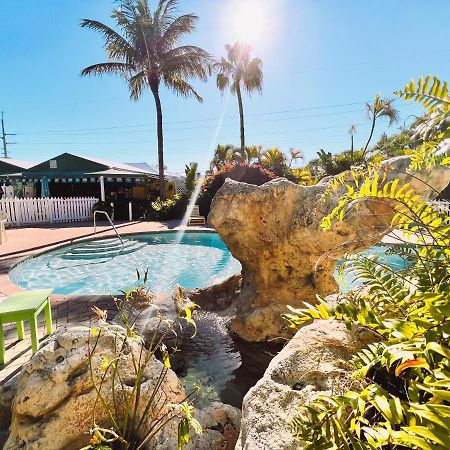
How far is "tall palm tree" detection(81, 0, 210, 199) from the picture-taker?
59.0 feet

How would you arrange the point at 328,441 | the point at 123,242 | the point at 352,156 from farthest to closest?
the point at 352,156 → the point at 123,242 → the point at 328,441

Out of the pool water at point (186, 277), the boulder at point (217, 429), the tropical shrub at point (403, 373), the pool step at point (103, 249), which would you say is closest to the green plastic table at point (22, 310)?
the pool water at point (186, 277)

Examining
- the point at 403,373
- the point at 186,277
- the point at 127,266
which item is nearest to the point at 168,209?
the point at 127,266

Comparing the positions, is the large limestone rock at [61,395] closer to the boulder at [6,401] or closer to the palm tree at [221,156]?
the boulder at [6,401]

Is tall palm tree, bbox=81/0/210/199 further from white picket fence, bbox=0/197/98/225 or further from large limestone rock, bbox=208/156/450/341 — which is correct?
large limestone rock, bbox=208/156/450/341

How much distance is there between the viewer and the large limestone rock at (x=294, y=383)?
4.55 ft

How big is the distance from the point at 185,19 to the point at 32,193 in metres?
15.7

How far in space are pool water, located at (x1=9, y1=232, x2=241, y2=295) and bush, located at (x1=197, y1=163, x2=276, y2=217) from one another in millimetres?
5027

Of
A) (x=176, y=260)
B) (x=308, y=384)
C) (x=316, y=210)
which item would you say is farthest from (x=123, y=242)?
(x=308, y=384)

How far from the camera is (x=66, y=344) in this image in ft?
8.20

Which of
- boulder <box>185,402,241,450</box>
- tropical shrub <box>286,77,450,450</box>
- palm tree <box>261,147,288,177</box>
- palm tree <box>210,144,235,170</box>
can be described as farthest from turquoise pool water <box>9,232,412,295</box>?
palm tree <box>210,144,235,170</box>

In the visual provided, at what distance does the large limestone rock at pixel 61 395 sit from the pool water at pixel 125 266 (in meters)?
4.50

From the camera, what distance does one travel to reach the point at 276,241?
5.27 m

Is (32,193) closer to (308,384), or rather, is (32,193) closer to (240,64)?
(240,64)
